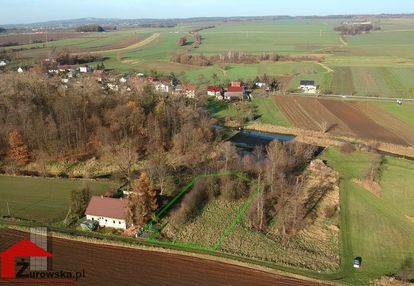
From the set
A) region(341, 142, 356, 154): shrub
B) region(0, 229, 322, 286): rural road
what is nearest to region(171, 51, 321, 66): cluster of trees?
region(341, 142, 356, 154): shrub

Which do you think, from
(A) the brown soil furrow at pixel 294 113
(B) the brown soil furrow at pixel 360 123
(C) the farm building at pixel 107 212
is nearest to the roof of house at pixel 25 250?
(C) the farm building at pixel 107 212

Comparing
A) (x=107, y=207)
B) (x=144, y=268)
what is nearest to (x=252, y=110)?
(x=107, y=207)

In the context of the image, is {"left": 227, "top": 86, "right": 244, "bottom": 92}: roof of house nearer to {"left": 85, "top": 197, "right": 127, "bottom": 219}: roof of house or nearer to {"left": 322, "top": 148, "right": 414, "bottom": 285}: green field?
{"left": 322, "top": 148, "right": 414, "bottom": 285}: green field

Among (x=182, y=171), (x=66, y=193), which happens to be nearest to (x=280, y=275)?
(x=182, y=171)

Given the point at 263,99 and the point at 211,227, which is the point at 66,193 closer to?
the point at 211,227

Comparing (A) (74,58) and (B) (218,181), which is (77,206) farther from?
(A) (74,58)
